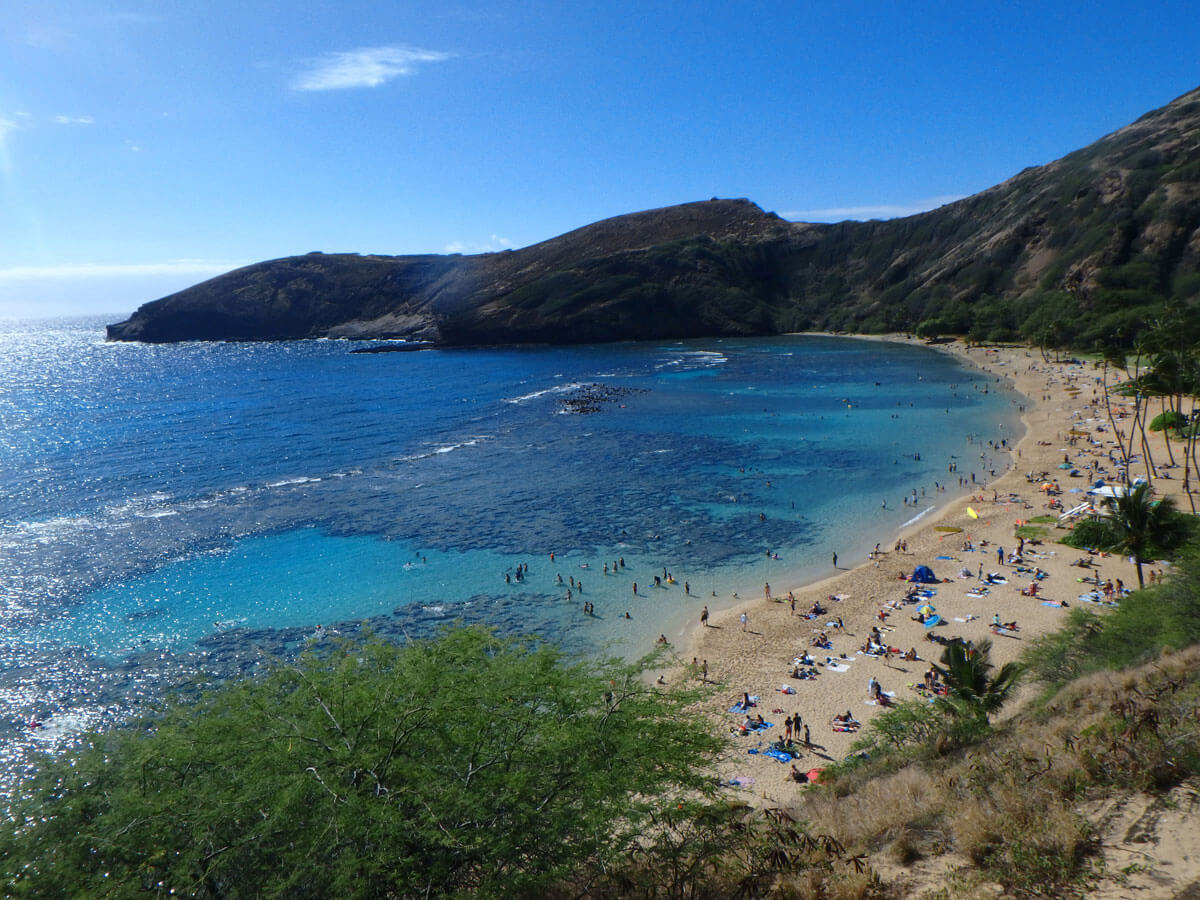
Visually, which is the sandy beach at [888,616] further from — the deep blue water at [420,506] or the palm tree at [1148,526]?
the palm tree at [1148,526]

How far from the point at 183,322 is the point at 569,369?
134 m

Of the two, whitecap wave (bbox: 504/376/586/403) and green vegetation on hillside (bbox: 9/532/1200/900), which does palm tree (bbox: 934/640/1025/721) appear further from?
whitecap wave (bbox: 504/376/586/403)

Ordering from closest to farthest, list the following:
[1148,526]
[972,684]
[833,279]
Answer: [972,684] → [1148,526] → [833,279]

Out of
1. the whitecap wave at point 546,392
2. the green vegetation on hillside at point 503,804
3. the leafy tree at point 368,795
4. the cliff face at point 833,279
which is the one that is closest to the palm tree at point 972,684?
the green vegetation on hillside at point 503,804

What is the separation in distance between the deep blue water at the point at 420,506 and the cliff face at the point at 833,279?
30184 millimetres

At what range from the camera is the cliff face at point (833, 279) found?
335 feet

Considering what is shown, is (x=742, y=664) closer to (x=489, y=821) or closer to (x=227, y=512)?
(x=489, y=821)

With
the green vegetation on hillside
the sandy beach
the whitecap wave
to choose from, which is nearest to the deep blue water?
the whitecap wave

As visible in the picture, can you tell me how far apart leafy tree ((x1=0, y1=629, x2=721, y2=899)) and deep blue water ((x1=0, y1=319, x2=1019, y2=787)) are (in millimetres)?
17060

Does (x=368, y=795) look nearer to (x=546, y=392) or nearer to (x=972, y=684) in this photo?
(x=972, y=684)

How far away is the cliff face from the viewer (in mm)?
102062

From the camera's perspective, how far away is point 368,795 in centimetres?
940

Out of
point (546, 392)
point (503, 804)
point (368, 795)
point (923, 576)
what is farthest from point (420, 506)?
point (546, 392)

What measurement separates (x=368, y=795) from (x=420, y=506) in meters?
38.8
